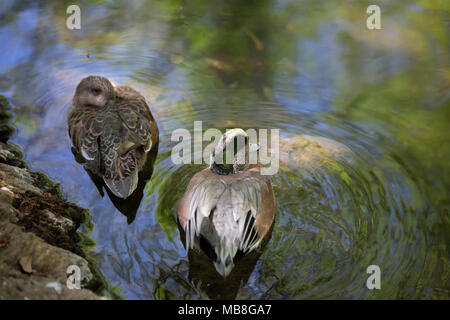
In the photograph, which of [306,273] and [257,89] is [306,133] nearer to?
[257,89]

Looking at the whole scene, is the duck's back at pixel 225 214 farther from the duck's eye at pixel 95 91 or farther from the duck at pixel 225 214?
the duck's eye at pixel 95 91

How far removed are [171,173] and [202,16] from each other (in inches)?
156

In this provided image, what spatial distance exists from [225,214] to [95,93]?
Answer: 9.61 feet

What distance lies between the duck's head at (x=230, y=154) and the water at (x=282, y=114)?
426mm

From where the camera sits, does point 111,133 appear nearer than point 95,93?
Yes

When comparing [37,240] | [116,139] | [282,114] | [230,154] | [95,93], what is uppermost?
[95,93]

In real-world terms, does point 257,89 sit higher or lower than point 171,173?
higher

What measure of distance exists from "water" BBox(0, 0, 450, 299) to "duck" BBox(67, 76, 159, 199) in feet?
0.63

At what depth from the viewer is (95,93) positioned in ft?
21.3

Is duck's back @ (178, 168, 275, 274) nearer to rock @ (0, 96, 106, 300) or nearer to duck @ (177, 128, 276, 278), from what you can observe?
duck @ (177, 128, 276, 278)

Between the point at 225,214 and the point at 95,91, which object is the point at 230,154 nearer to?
the point at 225,214

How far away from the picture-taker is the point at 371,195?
514 cm

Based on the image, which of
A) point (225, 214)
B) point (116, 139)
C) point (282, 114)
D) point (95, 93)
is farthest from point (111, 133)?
point (282, 114)
